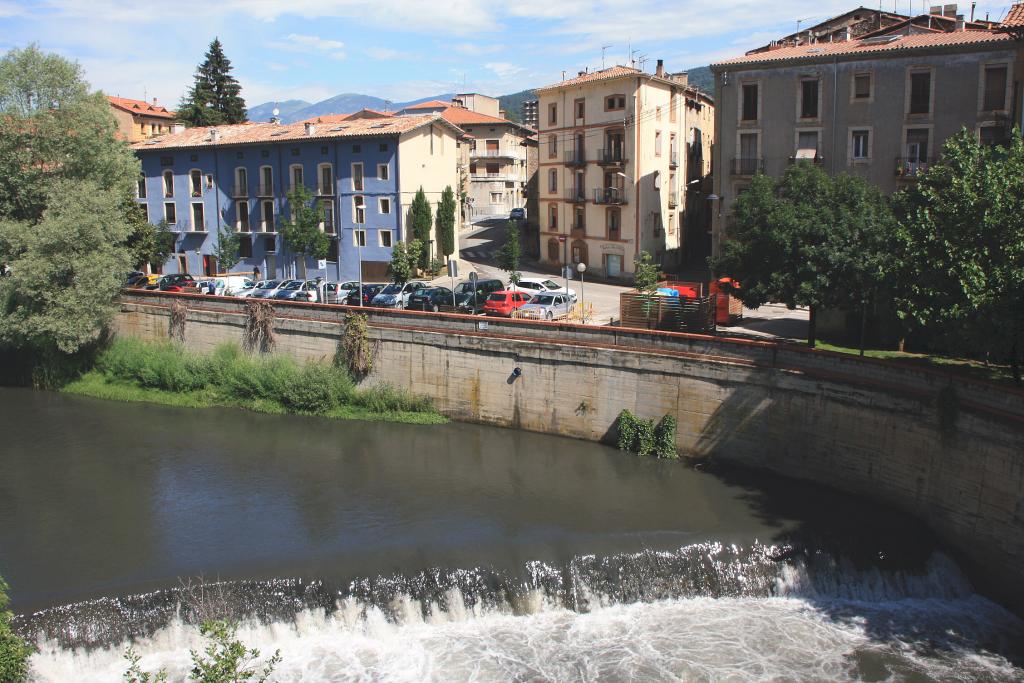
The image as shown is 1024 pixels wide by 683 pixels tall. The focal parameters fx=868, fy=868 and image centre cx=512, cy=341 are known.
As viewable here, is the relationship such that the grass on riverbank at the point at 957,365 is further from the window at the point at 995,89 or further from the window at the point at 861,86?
the window at the point at 861,86

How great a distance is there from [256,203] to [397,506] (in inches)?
1383

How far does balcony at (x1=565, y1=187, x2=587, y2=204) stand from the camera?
52625mm

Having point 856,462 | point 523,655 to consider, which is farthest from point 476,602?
point 856,462

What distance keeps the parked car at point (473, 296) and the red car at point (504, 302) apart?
2.15 ft

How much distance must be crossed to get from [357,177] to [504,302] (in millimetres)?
19492

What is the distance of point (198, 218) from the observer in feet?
190

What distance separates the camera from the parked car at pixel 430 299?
1518 inches

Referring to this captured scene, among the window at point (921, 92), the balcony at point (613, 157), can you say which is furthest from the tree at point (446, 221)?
the window at point (921, 92)

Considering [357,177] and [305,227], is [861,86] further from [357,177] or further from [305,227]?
[305,227]

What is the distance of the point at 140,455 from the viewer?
3066 centimetres

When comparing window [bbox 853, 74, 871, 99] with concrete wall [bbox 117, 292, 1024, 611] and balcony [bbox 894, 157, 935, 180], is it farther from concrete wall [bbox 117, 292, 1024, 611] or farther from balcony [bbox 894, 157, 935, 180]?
concrete wall [bbox 117, 292, 1024, 611]

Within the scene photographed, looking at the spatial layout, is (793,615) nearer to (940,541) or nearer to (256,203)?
(940,541)

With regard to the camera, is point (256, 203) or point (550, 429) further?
point (256, 203)

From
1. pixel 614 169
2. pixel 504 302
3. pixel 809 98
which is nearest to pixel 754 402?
pixel 504 302
